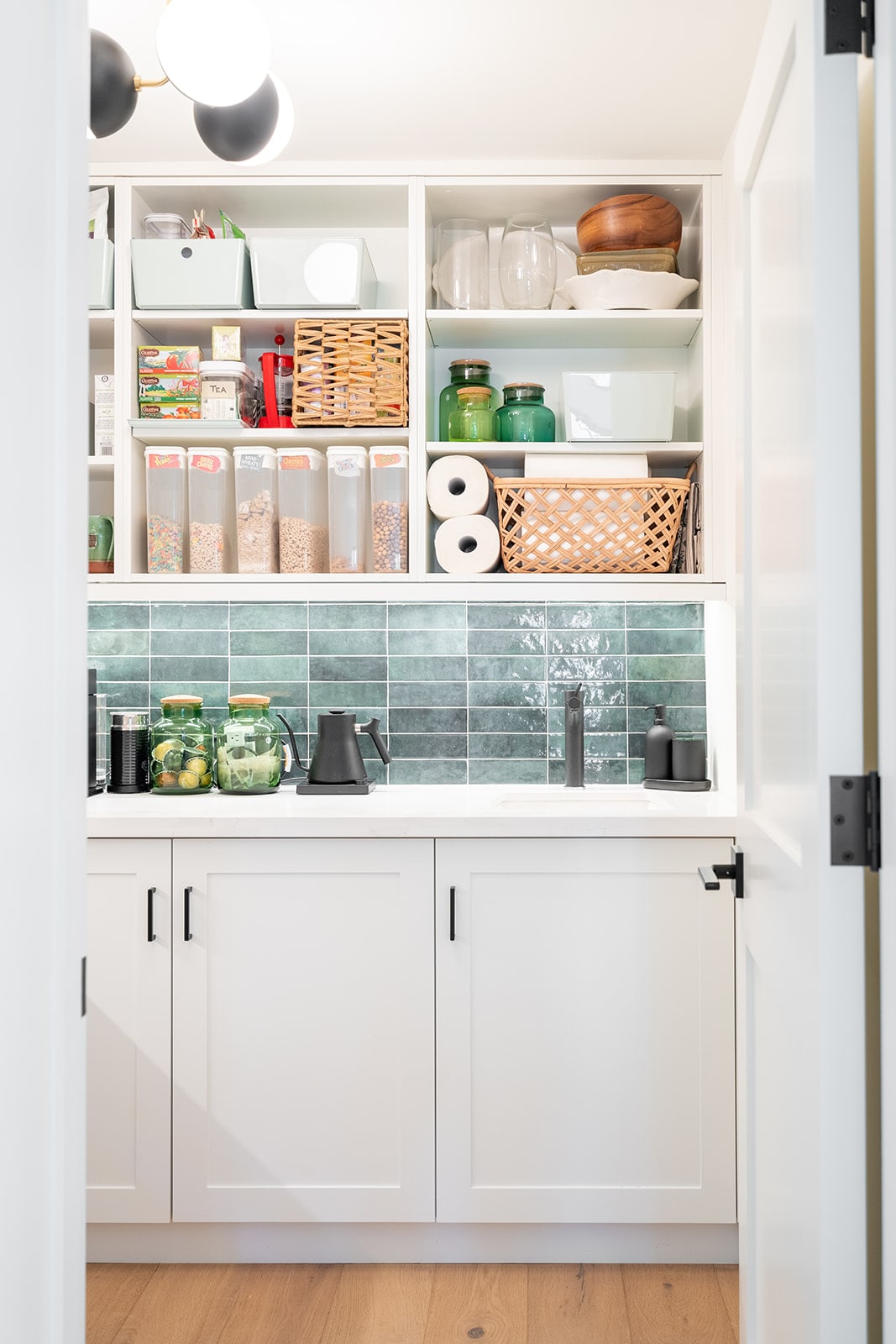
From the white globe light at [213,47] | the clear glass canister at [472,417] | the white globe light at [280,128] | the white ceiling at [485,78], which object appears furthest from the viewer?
the clear glass canister at [472,417]

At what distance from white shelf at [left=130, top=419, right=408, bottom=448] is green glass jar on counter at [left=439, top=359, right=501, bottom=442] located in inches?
7.4

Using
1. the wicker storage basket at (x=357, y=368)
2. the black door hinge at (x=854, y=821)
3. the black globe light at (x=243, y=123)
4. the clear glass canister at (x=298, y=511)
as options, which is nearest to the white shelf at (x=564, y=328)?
the wicker storage basket at (x=357, y=368)

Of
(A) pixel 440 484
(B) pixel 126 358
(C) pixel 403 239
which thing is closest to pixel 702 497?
(A) pixel 440 484

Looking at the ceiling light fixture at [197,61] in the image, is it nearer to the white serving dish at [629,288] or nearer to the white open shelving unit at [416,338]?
the white open shelving unit at [416,338]

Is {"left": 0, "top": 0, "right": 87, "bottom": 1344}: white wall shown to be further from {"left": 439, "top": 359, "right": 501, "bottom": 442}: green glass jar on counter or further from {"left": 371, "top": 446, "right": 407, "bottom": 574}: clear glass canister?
{"left": 439, "top": 359, "right": 501, "bottom": 442}: green glass jar on counter

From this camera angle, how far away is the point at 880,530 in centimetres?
96

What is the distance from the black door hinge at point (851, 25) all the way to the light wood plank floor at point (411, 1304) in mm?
2128

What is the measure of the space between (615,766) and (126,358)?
1658 millimetres

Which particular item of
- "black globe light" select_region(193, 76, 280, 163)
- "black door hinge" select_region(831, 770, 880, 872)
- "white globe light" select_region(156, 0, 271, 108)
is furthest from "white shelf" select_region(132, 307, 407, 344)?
"black door hinge" select_region(831, 770, 880, 872)

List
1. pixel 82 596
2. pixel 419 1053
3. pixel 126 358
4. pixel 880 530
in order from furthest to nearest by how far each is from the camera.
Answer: pixel 126 358 < pixel 419 1053 < pixel 82 596 < pixel 880 530

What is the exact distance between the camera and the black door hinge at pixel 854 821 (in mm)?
981

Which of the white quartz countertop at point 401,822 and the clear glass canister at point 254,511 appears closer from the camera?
the white quartz countertop at point 401,822

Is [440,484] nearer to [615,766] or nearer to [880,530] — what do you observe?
[615,766]

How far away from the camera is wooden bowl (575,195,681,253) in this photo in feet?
8.40
